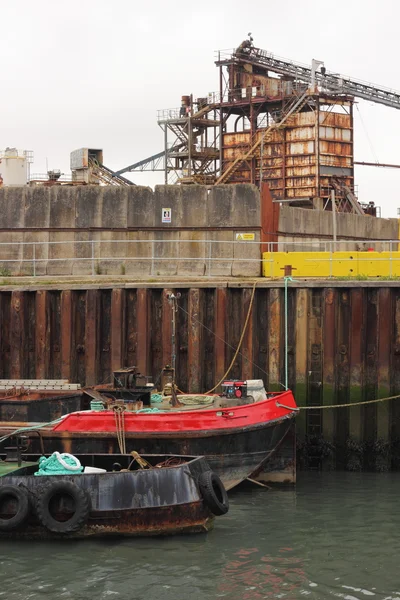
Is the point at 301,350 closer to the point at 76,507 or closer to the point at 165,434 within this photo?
the point at 165,434

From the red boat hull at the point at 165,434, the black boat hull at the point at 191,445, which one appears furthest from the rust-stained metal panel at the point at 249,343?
the red boat hull at the point at 165,434

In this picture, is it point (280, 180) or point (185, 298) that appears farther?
point (280, 180)

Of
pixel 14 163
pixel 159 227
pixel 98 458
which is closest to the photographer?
pixel 98 458

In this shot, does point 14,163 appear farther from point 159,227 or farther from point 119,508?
point 119,508

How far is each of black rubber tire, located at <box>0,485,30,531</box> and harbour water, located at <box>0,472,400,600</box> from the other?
0.97 feet

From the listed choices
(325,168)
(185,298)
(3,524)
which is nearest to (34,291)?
(185,298)

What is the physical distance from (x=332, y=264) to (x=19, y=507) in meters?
11.5

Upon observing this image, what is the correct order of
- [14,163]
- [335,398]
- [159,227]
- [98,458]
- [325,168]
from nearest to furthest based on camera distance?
1. [98,458]
2. [335,398]
3. [159,227]
4. [14,163]
5. [325,168]

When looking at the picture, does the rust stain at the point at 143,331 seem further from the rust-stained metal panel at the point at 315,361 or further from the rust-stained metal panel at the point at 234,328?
the rust-stained metal panel at the point at 315,361

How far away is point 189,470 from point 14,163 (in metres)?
18.4

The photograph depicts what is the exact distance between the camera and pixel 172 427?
1784 centimetres

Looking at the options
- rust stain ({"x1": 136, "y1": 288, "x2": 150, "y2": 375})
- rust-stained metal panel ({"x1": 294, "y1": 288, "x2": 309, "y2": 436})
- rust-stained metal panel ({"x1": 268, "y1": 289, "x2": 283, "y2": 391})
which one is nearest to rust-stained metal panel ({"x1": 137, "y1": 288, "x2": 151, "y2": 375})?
rust stain ({"x1": 136, "y1": 288, "x2": 150, "y2": 375})

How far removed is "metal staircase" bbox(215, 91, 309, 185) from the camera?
4900 cm

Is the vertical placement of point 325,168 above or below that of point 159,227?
above
